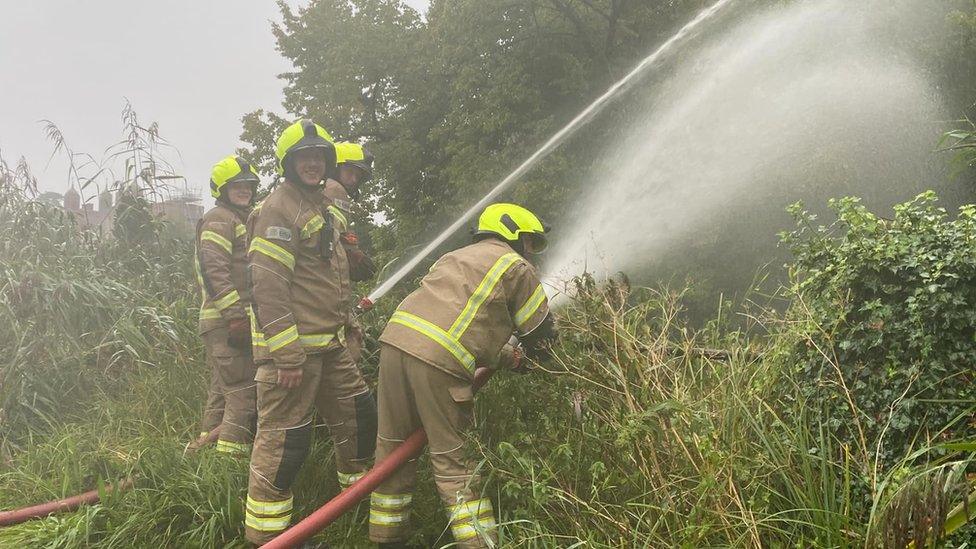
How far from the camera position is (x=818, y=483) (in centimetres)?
262

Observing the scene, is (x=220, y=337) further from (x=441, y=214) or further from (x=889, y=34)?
(x=889, y=34)

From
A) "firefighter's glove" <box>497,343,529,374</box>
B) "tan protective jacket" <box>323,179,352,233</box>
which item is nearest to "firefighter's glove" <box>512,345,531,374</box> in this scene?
"firefighter's glove" <box>497,343,529,374</box>

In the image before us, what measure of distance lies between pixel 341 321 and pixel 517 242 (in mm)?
1114

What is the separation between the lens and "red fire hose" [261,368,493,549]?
315cm

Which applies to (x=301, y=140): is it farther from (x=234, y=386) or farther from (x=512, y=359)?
(x=234, y=386)

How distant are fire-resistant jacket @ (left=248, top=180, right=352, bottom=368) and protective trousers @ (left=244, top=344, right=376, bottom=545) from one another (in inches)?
5.6

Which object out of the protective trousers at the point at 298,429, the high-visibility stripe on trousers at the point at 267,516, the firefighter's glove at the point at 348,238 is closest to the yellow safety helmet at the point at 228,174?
the firefighter's glove at the point at 348,238

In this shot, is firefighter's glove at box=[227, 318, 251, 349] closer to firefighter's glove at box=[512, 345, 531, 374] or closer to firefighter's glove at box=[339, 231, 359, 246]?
firefighter's glove at box=[339, 231, 359, 246]

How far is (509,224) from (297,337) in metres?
1.21

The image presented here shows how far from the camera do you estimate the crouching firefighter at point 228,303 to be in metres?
4.49

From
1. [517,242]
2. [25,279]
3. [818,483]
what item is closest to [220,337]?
[517,242]

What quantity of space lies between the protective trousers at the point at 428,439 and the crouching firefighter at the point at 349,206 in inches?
38.6

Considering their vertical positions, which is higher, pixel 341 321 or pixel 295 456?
pixel 341 321

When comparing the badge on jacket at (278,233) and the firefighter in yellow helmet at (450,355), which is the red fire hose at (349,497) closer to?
the firefighter in yellow helmet at (450,355)
